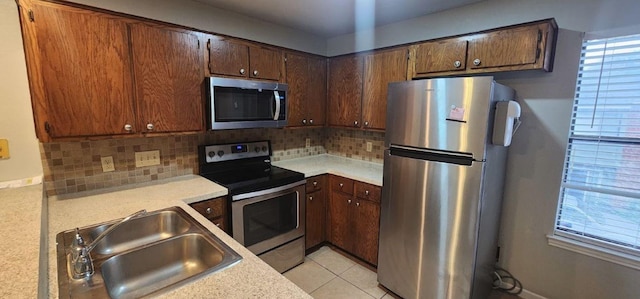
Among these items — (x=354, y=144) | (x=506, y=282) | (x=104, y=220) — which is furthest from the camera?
(x=354, y=144)

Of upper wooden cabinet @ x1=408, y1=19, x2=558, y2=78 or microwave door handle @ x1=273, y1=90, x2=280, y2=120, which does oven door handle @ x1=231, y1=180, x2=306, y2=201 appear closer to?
microwave door handle @ x1=273, y1=90, x2=280, y2=120

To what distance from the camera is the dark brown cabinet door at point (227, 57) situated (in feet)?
6.86

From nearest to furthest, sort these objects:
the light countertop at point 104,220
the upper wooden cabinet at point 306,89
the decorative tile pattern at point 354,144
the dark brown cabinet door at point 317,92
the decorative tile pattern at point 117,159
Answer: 1. the light countertop at point 104,220
2. the decorative tile pattern at point 117,159
3. the upper wooden cabinet at point 306,89
4. the dark brown cabinet door at point 317,92
5. the decorative tile pattern at point 354,144

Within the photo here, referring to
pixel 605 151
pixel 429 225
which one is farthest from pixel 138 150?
pixel 605 151

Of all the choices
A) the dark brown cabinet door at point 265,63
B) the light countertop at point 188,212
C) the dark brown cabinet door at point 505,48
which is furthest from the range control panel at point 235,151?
the dark brown cabinet door at point 505,48

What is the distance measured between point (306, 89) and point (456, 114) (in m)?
1.54

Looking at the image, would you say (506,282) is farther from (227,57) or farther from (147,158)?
(147,158)

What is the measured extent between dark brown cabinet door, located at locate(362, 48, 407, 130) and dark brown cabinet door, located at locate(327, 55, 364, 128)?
7 centimetres

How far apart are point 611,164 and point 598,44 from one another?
80 cm

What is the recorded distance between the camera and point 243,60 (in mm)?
2270

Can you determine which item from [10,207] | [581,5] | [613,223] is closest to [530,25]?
[581,5]

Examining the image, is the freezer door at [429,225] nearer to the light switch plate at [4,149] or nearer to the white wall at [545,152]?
the white wall at [545,152]

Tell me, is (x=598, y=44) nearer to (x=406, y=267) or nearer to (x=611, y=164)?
(x=611, y=164)

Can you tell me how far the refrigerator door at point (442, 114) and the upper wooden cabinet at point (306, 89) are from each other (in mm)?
1050
